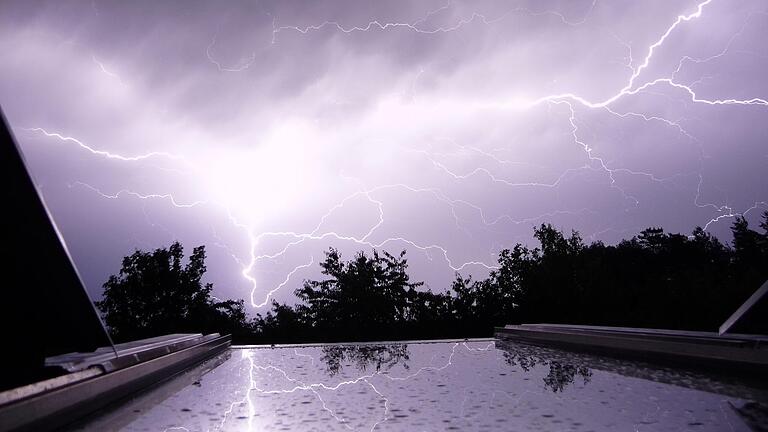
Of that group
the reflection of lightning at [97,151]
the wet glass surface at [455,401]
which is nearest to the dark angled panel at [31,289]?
the wet glass surface at [455,401]

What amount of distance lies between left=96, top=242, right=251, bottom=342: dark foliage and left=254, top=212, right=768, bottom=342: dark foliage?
1.81 meters

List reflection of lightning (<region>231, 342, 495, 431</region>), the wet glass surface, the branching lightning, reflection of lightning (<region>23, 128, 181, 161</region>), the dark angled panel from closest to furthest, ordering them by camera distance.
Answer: the dark angled panel → the wet glass surface → reflection of lightning (<region>231, 342, 495, 431</region>) → reflection of lightning (<region>23, 128, 181, 161</region>) → the branching lightning

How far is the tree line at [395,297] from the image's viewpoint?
9141 mm

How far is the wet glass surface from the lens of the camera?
1.36m

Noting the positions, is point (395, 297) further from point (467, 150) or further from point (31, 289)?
point (31, 289)

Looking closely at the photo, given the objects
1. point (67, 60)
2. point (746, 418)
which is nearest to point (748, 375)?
point (746, 418)

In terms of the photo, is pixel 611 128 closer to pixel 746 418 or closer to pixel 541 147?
pixel 541 147

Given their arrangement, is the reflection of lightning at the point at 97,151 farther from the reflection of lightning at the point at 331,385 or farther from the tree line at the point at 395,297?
the reflection of lightning at the point at 331,385

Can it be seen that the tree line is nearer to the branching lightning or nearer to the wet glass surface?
the branching lightning

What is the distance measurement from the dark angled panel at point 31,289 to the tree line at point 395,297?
692cm

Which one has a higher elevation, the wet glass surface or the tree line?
the tree line

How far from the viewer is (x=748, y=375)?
6.07 ft

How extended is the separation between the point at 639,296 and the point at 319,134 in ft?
36.4

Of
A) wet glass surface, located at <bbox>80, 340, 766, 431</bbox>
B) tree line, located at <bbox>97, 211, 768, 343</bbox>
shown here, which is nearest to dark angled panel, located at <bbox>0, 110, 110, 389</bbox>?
wet glass surface, located at <bbox>80, 340, 766, 431</bbox>
